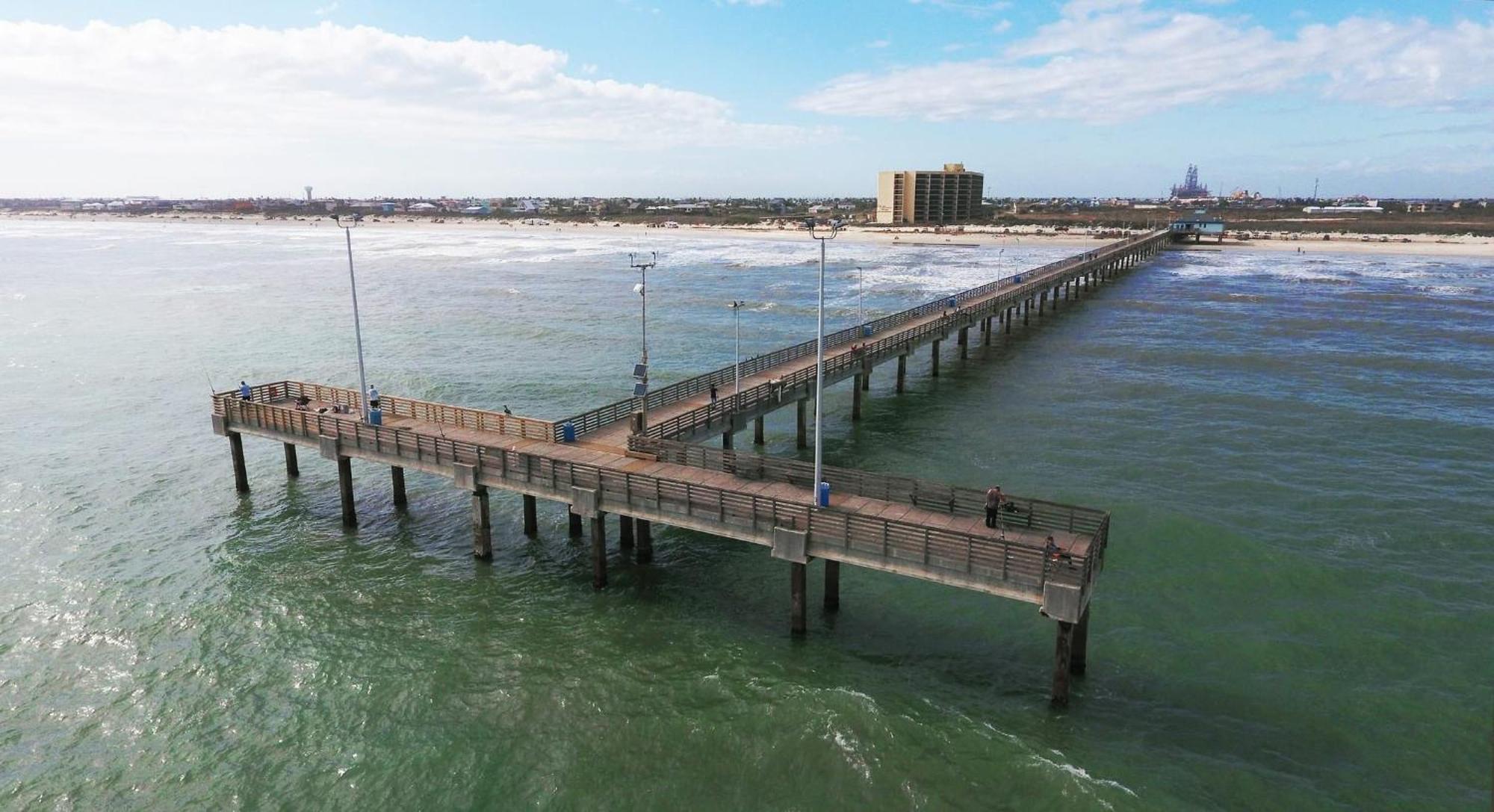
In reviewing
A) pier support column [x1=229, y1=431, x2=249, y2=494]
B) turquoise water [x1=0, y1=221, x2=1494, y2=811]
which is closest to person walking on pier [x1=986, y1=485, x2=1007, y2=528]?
turquoise water [x1=0, y1=221, x2=1494, y2=811]

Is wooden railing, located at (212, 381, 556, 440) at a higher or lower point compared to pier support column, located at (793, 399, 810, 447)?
higher

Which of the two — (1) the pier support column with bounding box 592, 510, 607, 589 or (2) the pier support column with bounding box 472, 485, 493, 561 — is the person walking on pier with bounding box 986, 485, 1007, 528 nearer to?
(1) the pier support column with bounding box 592, 510, 607, 589

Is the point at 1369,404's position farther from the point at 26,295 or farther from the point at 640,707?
the point at 26,295

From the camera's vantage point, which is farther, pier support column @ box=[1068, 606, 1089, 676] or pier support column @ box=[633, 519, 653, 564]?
pier support column @ box=[633, 519, 653, 564]

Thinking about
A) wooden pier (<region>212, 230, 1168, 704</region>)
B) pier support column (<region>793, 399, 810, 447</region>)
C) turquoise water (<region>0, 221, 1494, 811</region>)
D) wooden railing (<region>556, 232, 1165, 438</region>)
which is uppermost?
wooden railing (<region>556, 232, 1165, 438</region>)

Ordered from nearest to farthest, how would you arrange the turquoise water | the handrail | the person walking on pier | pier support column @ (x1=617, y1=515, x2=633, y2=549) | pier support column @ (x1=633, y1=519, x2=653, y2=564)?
the turquoise water → the person walking on pier → the handrail → pier support column @ (x1=633, y1=519, x2=653, y2=564) → pier support column @ (x1=617, y1=515, x2=633, y2=549)

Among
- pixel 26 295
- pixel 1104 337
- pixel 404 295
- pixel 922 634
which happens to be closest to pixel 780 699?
pixel 922 634
